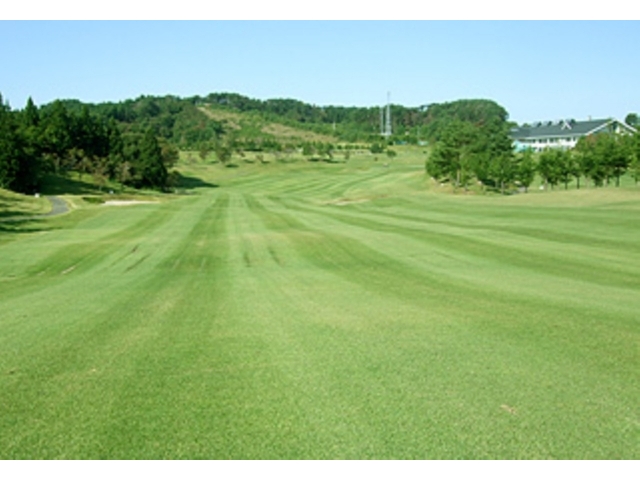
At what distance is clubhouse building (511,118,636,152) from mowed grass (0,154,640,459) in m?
122

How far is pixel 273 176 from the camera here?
12850cm

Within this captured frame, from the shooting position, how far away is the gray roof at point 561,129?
140000 millimetres

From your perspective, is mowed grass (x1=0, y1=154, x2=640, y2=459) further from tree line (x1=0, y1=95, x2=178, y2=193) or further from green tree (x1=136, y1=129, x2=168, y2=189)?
green tree (x1=136, y1=129, x2=168, y2=189)

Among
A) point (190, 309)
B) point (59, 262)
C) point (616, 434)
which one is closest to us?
point (616, 434)

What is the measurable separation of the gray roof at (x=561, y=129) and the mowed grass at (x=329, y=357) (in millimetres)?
130941

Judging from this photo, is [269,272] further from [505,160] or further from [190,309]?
[505,160]

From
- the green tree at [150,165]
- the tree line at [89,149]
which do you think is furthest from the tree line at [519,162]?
the tree line at [89,149]

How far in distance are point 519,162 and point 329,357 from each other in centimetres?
8533

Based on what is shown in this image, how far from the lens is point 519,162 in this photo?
8750 cm

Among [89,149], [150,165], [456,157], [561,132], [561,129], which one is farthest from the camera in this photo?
[561,129]

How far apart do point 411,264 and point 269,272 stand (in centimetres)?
483

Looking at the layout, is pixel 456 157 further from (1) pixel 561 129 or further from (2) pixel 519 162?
(1) pixel 561 129

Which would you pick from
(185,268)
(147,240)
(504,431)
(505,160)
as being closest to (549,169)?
(505,160)

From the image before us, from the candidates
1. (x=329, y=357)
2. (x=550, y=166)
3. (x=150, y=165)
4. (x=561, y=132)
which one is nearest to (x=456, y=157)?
(x=550, y=166)
